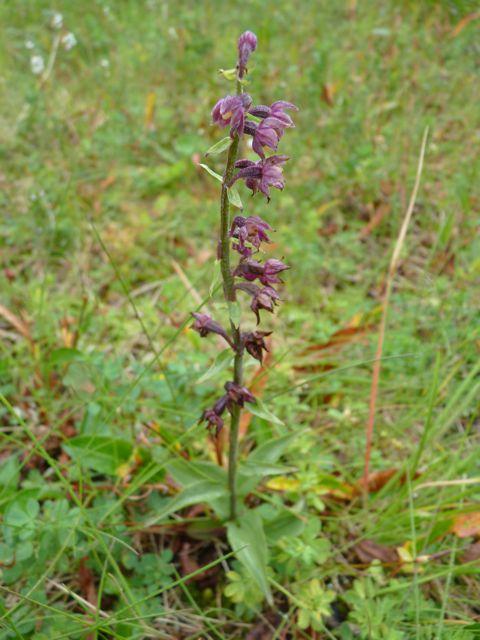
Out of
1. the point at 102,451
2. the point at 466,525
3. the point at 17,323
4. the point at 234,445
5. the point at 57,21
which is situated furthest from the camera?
the point at 57,21

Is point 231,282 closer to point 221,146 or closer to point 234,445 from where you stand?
point 221,146

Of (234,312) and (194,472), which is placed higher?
(234,312)

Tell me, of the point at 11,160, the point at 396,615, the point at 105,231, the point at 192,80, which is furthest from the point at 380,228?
the point at 11,160

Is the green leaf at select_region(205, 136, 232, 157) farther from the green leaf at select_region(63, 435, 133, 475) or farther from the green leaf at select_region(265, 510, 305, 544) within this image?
the green leaf at select_region(265, 510, 305, 544)

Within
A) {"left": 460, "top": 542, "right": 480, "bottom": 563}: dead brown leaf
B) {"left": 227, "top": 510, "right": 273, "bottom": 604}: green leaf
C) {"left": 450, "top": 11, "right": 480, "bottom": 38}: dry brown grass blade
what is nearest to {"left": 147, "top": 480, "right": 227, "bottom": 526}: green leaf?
{"left": 227, "top": 510, "right": 273, "bottom": 604}: green leaf

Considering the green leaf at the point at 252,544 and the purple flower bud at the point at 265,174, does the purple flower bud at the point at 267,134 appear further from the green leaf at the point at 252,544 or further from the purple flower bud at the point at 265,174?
the green leaf at the point at 252,544

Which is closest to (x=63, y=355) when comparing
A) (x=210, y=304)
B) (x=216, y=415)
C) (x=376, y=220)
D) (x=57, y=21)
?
(x=210, y=304)

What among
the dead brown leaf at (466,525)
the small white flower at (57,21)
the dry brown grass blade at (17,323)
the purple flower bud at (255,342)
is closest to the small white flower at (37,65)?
the small white flower at (57,21)
